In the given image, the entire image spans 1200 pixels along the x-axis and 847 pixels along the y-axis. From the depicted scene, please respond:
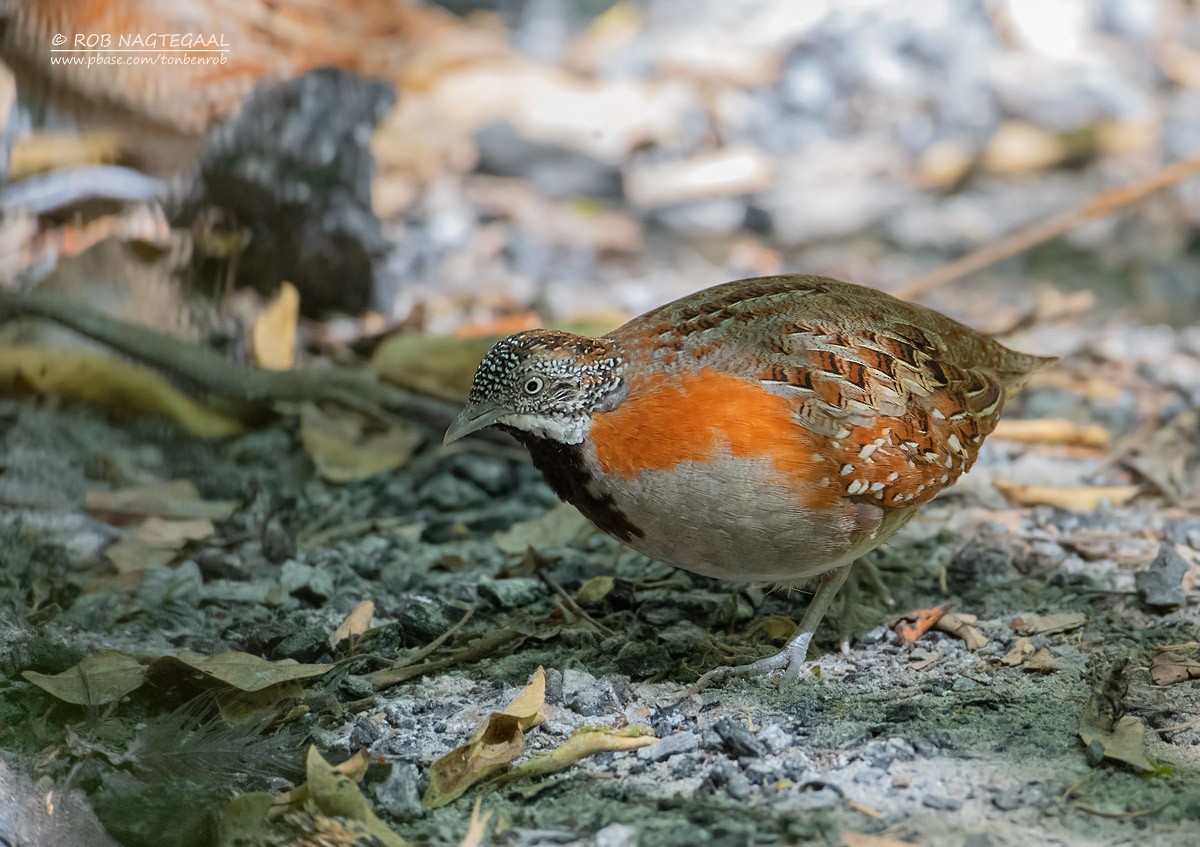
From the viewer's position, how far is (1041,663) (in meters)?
4.38

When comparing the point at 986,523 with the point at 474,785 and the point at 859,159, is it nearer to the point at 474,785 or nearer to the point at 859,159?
the point at 474,785

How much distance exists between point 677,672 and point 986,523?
1.87m

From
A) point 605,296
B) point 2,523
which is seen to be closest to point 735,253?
point 605,296

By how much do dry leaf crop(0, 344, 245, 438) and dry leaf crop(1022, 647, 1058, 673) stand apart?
4.10 m

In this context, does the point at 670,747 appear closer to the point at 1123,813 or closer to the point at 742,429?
the point at 742,429

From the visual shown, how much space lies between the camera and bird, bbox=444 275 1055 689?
4.12 m

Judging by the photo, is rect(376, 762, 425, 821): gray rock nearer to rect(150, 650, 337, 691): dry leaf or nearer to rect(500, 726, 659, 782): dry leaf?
rect(500, 726, 659, 782): dry leaf

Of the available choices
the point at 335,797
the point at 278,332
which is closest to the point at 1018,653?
the point at 335,797

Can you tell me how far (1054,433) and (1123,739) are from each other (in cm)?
281

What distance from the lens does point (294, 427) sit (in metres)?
6.53

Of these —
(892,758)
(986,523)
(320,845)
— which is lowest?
(320,845)

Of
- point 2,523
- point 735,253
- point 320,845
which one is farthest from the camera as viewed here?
point 735,253

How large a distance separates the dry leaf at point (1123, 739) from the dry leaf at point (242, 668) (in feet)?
8.42

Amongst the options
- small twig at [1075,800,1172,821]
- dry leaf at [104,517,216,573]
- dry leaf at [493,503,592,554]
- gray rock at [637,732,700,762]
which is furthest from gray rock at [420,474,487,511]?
small twig at [1075,800,1172,821]
